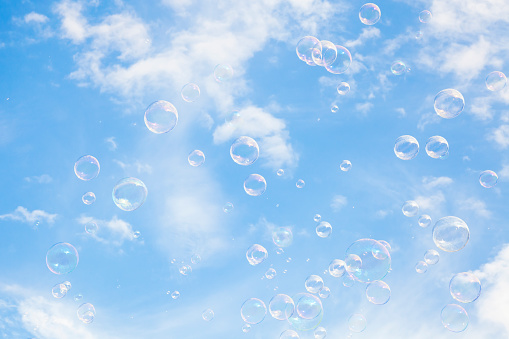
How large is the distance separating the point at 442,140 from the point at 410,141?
1.41 metres

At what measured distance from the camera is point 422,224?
56.3 ft

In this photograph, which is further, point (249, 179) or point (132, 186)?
point (249, 179)

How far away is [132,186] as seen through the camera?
14.9m

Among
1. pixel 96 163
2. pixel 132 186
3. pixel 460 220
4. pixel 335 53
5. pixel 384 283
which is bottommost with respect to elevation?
pixel 384 283

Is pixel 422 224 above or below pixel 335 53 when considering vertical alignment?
below

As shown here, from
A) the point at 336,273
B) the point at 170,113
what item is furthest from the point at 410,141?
the point at 170,113

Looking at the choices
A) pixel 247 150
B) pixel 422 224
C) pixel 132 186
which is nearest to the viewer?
pixel 132 186

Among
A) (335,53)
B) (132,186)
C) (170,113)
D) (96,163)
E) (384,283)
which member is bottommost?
(384,283)

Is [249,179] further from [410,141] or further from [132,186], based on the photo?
[410,141]

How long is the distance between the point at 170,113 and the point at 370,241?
9065 mm

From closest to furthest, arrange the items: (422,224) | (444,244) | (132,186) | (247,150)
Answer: (444,244), (132,186), (247,150), (422,224)

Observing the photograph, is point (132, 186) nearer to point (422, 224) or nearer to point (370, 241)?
point (370, 241)

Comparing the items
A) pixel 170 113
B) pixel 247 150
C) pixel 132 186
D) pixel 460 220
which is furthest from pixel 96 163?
pixel 460 220

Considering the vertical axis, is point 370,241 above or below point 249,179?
below
